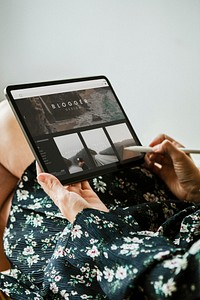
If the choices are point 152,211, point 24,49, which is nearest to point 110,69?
point 24,49

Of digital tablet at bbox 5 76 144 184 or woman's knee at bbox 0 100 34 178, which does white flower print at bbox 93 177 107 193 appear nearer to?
digital tablet at bbox 5 76 144 184

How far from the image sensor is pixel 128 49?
5.87 ft

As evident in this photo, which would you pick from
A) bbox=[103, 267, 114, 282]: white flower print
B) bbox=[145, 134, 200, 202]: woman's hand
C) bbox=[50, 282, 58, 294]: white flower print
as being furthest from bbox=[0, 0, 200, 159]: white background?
bbox=[103, 267, 114, 282]: white flower print

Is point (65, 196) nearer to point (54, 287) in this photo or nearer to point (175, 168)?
point (54, 287)

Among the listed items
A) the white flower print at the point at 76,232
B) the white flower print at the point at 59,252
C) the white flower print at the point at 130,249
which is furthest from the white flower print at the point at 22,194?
the white flower print at the point at 130,249

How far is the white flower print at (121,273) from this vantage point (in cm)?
78

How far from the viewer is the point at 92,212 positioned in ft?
3.00

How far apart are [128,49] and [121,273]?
44.7 inches

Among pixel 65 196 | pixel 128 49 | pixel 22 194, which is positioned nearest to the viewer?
pixel 65 196

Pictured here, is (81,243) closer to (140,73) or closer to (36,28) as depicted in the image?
(140,73)

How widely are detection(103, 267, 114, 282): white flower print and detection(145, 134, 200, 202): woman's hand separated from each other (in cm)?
45

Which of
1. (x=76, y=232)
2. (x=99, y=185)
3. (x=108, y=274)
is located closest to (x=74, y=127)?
(x=99, y=185)

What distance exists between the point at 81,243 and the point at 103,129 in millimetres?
322

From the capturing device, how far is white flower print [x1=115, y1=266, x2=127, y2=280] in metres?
0.78
